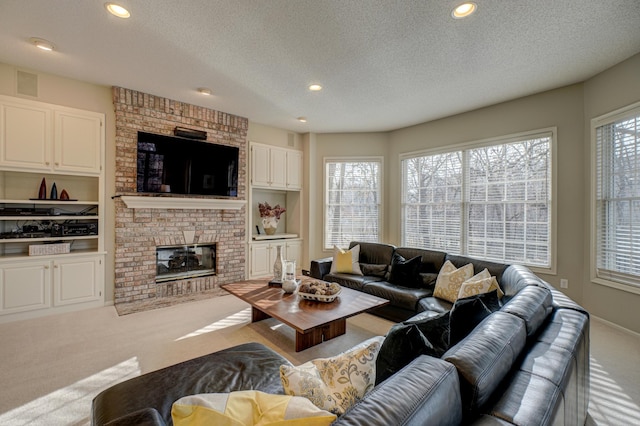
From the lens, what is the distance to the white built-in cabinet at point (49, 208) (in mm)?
3344

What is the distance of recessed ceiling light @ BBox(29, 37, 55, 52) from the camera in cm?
282

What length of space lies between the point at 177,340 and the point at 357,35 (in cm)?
343

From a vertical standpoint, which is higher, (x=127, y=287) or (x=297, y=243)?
(x=297, y=243)

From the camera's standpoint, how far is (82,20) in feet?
8.26

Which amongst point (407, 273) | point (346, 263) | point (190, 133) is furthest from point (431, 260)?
point (190, 133)

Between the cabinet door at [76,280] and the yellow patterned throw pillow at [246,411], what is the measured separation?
154 inches

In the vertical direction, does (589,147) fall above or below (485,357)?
above

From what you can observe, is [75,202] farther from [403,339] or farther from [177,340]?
[403,339]

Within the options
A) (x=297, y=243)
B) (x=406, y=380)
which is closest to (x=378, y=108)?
(x=297, y=243)

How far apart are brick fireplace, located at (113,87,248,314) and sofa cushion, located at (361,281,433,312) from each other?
8.23 feet

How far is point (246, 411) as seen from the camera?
86cm

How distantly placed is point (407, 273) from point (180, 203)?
3434mm

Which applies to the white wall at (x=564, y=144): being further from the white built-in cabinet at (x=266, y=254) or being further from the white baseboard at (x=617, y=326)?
the white built-in cabinet at (x=266, y=254)

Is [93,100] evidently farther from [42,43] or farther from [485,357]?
[485,357]
